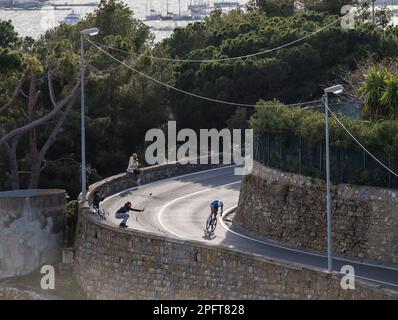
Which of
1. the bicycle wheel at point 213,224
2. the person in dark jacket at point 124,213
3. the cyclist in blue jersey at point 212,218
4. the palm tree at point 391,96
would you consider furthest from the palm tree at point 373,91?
the person in dark jacket at point 124,213

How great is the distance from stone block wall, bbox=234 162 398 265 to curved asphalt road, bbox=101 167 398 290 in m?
0.46

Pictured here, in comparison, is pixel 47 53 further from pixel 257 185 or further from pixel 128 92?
pixel 257 185

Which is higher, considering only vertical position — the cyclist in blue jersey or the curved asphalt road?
the cyclist in blue jersey

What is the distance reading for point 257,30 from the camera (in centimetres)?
6969

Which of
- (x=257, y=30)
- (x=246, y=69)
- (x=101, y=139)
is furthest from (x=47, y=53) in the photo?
(x=257, y=30)

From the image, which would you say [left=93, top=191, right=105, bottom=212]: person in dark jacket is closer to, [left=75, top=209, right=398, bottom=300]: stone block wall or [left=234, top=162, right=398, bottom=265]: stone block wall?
[left=75, top=209, right=398, bottom=300]: stone block wall

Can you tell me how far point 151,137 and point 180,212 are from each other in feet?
52.3

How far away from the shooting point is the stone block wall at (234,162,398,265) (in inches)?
1544

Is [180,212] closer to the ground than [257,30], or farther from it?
closer to the ground

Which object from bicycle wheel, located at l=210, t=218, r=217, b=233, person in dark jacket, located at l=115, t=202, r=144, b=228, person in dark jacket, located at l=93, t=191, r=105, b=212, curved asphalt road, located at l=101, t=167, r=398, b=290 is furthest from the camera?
person in dark jacket, located at l=93, t=191, r=105, b=212

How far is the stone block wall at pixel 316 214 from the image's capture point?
39.2 meters

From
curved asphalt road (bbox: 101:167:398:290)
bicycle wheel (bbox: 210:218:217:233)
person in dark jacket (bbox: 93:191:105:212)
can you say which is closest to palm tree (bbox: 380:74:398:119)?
curved asphalt road (bbox: 101:167:398:290)
